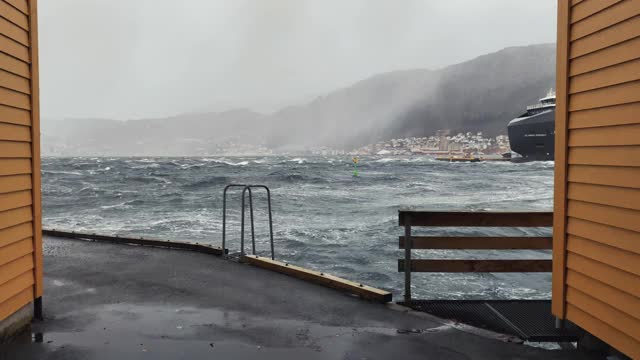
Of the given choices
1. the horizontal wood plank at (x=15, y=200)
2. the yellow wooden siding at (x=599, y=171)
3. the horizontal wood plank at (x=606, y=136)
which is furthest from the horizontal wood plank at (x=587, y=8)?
the horizontal wood plank at (x=15, y=200)

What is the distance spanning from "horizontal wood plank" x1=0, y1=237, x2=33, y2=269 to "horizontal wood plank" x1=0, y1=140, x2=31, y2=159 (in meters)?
0.72

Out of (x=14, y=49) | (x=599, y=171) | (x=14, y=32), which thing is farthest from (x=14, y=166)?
(x=599, y=171)

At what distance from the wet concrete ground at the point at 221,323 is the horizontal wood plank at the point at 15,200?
42.7 inches

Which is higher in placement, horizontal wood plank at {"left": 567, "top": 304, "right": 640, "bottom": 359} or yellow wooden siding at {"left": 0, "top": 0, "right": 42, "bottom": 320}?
yellow wooden siding at {"left": 0, "top": 0, "right": 42, "bottom": 320}

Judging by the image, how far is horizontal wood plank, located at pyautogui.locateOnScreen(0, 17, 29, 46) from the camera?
382 cm

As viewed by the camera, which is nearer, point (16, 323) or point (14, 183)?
point (14, 183)

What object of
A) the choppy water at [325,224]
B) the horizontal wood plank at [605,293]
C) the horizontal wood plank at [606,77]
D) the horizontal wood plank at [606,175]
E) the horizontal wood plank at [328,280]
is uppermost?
the horizontal wood plank at [606,77]

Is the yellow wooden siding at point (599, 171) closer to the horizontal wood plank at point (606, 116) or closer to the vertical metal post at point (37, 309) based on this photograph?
the horizontal wood plank at point (606, 116)

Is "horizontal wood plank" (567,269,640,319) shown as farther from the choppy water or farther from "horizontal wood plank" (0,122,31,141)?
the choppy water

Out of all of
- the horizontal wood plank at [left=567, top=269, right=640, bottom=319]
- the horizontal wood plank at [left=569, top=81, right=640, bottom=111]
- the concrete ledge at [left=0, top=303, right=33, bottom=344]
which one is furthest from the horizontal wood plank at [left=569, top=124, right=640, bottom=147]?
the concrete ledge at [left=0, top=303, right=33, bottom=344]

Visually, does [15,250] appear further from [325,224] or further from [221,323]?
[325,224]

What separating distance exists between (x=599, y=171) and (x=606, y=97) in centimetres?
55

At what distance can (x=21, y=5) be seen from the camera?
4098 millimetres

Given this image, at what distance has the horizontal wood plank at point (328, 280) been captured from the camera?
5191mm
